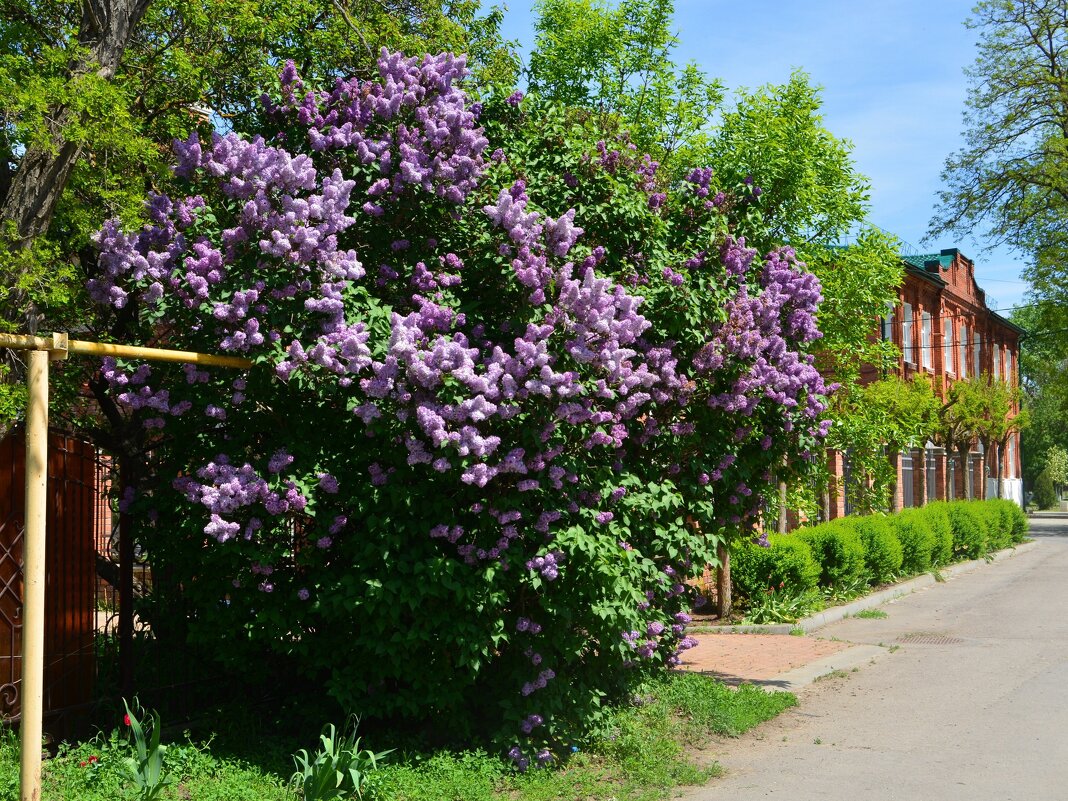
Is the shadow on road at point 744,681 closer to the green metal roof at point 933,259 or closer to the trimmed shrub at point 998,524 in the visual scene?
the trimmed shrub at point 998,524

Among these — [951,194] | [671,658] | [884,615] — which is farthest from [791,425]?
[951,194]

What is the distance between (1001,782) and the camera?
22.5 ft

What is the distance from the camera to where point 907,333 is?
34094mm

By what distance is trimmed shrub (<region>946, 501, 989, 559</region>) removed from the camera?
85.0 ft

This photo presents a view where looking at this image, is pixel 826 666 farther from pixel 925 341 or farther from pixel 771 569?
pixel 925 341

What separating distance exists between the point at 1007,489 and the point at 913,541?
32429 mm

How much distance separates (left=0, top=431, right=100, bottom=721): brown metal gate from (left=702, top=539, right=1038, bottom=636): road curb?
913cm

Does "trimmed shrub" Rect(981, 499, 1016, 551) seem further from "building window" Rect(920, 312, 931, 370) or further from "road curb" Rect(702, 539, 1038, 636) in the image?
"building window" Rect(920, 312, 931, 370)

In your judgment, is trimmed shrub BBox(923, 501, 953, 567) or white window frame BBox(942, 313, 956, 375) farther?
white window frame BBox(942, 313, 956, 375)

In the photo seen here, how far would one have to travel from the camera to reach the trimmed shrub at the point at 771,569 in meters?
15.2

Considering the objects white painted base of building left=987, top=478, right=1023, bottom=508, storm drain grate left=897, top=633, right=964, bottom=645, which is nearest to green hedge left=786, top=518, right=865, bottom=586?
storm drain grate left=897, top=633, right=964, bottom=645

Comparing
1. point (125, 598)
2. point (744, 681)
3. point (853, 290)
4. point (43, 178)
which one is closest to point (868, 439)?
point (853, 290)

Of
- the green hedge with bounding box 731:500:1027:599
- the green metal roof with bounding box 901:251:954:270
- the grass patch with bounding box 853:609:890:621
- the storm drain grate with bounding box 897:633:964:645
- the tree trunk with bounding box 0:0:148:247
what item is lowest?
the grass patch with bounding box 853:609:890:621

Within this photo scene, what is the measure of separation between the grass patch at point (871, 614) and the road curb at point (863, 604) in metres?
0.11
